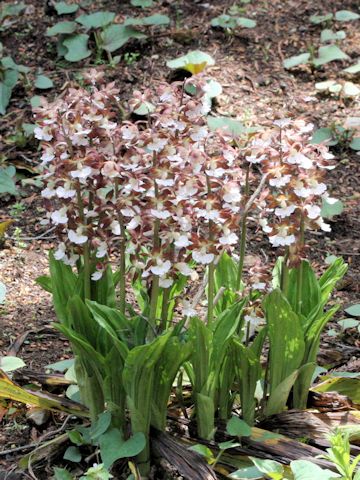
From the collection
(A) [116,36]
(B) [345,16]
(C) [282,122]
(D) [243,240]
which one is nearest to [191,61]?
(A) [116,36]

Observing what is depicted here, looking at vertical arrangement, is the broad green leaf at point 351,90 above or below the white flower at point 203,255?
below

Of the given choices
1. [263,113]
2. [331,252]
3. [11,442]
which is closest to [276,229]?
[11,442]

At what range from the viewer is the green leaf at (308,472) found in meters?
2.28

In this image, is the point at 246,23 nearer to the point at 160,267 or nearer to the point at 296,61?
the point at 296,61

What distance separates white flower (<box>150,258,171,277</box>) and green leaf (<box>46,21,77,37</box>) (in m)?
3.11

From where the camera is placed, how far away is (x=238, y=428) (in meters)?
2.53

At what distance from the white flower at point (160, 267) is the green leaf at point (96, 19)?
3.08 meters

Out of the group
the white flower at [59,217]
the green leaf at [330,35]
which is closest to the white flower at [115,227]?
the white flower at [59,217]

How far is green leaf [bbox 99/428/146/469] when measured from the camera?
2.46 metres

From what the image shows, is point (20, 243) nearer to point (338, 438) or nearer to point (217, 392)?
point (217, 392)

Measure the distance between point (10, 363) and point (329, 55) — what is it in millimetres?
2781

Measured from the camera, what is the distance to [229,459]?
258cm

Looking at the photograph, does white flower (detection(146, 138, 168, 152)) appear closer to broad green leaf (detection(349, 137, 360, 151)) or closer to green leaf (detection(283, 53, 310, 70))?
broad green leaf (detection(349, 137, 360, 151))

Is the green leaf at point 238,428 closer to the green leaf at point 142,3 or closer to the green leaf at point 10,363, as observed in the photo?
the green leaf at point 10,363
